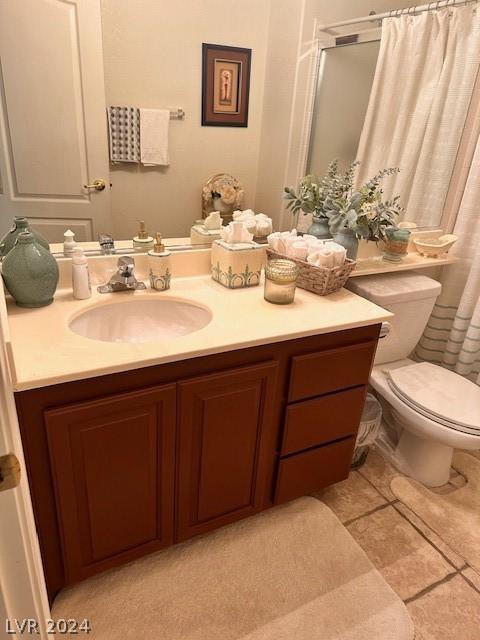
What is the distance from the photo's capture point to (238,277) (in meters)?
1.51

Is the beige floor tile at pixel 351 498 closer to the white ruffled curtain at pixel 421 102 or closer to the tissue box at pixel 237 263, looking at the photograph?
the tissue box at pixel 237 263

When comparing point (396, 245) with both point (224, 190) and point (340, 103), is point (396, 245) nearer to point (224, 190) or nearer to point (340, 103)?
point (340, 103)

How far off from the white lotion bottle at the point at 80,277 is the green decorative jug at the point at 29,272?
0.23ft

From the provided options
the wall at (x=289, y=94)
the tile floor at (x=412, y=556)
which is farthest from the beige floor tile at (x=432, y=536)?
the wall at (x=289, y=94)

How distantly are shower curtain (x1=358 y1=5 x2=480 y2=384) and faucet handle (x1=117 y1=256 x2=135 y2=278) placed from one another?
112 cm

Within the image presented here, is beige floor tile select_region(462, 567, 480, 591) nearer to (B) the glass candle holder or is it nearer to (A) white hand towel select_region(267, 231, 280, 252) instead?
(B) the glass candle holder

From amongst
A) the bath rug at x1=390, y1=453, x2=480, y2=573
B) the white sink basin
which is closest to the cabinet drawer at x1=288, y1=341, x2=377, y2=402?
the white sink basin

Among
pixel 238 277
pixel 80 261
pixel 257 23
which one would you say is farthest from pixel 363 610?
pixel 257 23

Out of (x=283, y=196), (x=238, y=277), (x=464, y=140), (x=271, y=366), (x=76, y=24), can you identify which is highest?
(x=76, y=24)

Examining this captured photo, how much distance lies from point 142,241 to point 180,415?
0.63 metres

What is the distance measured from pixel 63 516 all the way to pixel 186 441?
368 millimetres

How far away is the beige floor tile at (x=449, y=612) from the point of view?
52.1 inches

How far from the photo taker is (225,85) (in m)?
1.39

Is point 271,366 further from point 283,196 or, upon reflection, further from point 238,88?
point 238,88
